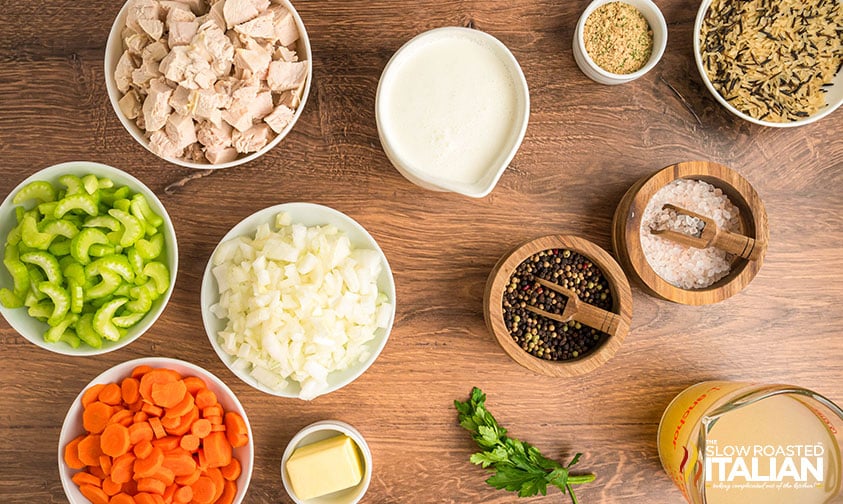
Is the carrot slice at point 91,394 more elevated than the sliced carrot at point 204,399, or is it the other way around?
the sliced carrot at point 204,399

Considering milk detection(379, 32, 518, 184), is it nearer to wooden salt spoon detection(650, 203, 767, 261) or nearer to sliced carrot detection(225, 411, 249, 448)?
wooden salt spoon detection(650, 203, 767, 261)

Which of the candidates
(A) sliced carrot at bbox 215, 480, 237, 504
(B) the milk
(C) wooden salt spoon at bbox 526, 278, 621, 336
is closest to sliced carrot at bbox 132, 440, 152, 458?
(A) sliced carrot at bbox 215, 480, 237, 504

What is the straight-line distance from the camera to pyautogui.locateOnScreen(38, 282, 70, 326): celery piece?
1.43m

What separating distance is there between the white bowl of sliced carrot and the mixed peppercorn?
0.74 metres

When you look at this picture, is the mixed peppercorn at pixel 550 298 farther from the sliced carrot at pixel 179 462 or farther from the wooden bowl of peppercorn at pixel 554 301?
the sliced carrot at pixel 179 462

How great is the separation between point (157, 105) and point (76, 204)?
0.30 metres

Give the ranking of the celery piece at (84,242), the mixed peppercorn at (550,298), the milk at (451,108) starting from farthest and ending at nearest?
the mixed peppercorn at (550,298), the milk at (451,108), the celery piece at (84,242)

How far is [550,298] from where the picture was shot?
1.62 m

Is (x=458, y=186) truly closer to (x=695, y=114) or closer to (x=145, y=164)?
(x=695, y=114)

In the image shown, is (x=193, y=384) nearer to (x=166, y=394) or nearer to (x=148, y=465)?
(x=166, y=394)

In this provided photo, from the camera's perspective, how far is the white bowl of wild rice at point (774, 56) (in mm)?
1643

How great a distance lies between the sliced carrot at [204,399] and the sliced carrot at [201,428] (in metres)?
0.04

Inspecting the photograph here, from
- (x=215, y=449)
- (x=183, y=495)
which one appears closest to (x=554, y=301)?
(x=215, y=449)

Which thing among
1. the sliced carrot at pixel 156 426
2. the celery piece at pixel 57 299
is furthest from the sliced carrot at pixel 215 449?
the celery piece at pixel 57 299
